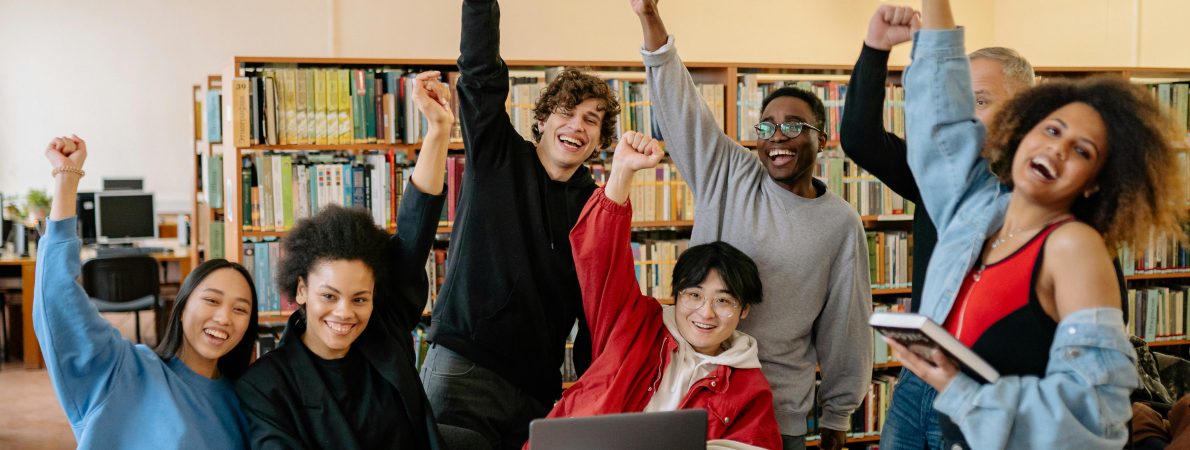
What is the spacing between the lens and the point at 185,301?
2115 mm

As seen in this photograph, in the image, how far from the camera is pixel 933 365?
142 centimetres

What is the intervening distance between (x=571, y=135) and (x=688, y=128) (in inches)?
11.2

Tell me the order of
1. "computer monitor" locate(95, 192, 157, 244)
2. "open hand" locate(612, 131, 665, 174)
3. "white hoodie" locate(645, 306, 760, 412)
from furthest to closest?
"computer monitor" locate(95, 192, 157, 244) → "white hoodie" locate(645, 306, 760, 412) → "open hand" locate(612, 131, 665, 174)

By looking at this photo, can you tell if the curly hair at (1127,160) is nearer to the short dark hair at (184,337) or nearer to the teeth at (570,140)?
the teeth at (570,140)

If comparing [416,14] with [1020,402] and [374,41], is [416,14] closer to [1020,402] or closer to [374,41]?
[374,41]

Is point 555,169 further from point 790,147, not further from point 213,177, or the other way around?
point 213,177

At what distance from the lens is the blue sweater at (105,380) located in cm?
188

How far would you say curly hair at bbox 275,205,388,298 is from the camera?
218cm

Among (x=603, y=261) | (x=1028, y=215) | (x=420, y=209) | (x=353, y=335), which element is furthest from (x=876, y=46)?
(x=353, y=335)

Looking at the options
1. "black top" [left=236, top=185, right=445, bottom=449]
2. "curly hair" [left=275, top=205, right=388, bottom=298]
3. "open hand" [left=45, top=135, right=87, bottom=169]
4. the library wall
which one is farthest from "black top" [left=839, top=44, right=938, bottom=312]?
the library wall

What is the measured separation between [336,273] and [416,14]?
537 cm

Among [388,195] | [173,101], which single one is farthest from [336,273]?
[173,101]

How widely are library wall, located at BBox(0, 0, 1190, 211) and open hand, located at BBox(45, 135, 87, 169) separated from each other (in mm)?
5199

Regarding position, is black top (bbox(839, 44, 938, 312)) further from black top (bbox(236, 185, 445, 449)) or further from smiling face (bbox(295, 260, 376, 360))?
smiling face (bbox(295, 260, 376, 360))
